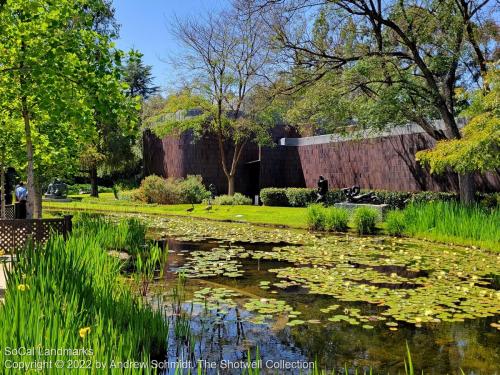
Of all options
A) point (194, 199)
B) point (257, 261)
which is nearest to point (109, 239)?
point (257, 261)

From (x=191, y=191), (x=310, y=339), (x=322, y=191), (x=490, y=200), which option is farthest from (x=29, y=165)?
(x=191, y=191)

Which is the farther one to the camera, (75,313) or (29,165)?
(29,165)

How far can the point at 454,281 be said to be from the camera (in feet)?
23.4

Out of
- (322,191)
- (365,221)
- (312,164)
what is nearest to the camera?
(365,221)

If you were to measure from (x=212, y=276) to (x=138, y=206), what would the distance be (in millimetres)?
14181

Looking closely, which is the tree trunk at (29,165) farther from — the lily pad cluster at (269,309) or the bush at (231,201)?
the bush at (231,201)

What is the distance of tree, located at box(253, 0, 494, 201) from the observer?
527 inches

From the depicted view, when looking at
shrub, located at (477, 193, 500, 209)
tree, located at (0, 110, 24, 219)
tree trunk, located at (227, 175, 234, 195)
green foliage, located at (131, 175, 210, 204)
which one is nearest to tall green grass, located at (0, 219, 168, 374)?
tree, located at (0, 110, 24, 219)

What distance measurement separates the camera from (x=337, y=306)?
19.0 ft

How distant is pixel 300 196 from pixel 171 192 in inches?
225

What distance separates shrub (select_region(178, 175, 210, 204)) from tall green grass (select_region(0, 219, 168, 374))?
1662 centimetres

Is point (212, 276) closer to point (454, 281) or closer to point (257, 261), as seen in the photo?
point (257, 261)

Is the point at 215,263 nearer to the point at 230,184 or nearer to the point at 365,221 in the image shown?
the point at 365,221

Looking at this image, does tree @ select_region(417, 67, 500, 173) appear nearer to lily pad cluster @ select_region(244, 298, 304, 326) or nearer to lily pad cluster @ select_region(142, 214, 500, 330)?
lily pad cluster @ select_region(142, 214, 500, 330)
